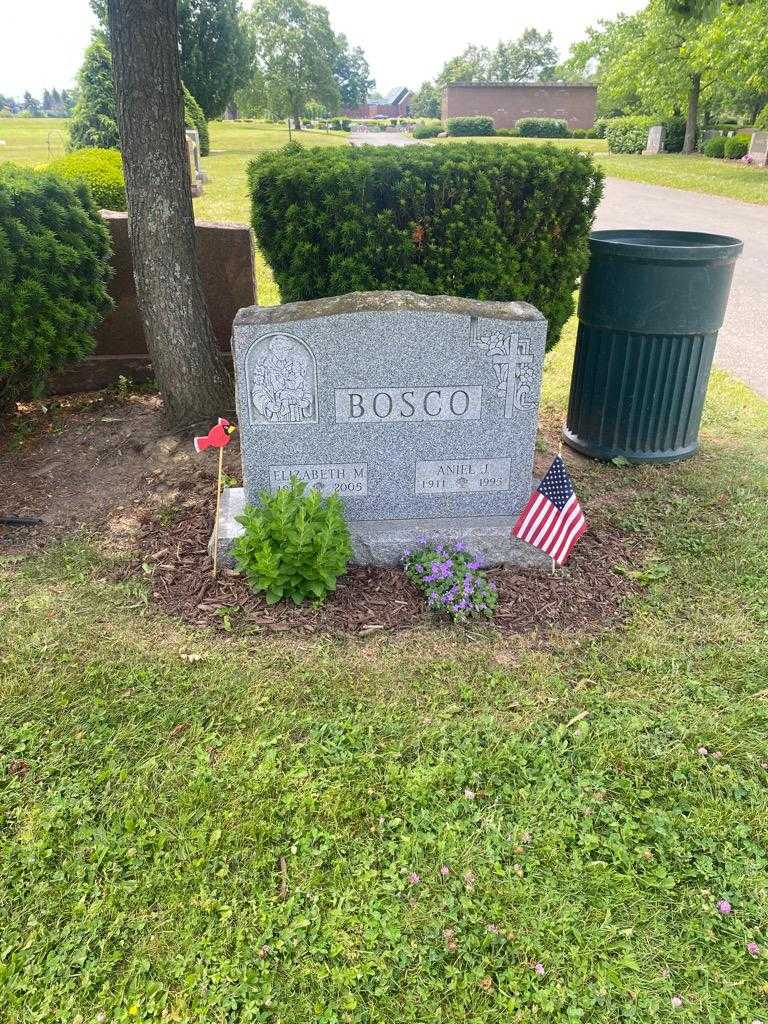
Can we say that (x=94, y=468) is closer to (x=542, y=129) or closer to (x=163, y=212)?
(x=163, y=212)

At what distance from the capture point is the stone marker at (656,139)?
3744 centimetres

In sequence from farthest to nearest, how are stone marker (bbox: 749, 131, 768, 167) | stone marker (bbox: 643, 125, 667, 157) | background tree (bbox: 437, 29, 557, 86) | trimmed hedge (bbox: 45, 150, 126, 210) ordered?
background tree (bbox: 437, 29, 557, 86)
stone marker (bbox: 643, 125, 667, 157)
stone marker (bbox: 749, 131, 768, 167)
trimmed hedge (bbox: 45, 150, 126, 210)

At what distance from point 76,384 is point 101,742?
13.3 ft

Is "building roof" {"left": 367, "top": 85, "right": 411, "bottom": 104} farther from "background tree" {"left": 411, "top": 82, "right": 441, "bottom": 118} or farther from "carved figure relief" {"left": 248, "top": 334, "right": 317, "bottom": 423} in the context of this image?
→ "carved figure relief" {"left": 248, "top": 334, "right": 317, "bottom": 423}

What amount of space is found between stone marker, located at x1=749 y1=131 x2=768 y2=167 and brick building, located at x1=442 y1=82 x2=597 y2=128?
37.7m

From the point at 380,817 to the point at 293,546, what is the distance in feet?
4.42

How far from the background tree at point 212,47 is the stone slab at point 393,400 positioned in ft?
94.6

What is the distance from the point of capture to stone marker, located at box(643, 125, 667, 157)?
3744cm

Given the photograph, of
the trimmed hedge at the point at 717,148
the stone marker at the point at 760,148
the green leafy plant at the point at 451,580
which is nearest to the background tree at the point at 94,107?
the green leafy plant at the point at 451,580

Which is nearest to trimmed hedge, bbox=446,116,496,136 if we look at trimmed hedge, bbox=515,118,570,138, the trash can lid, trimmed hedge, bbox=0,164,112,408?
trimmed hedge, bbox=515,118,570,138

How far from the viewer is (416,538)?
406cm

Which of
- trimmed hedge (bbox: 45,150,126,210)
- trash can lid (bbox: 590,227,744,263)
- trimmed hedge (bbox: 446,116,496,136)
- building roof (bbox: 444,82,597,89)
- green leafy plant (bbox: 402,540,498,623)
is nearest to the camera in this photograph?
green leafy plant (bbox: 402,540,498,623)

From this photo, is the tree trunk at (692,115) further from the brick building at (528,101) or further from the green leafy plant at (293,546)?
the green leafy plant at (293,546)

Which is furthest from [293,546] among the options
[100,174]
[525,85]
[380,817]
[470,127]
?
[525,85]
